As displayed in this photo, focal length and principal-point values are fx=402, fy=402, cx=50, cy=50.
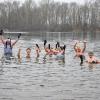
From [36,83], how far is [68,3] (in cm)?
14554

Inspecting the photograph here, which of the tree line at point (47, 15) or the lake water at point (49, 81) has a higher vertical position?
the tree line at point (47, 15)

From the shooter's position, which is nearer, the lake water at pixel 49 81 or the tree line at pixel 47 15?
the lake water at pixel 49 81

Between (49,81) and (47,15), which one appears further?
(47,15)

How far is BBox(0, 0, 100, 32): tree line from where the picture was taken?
473 feet

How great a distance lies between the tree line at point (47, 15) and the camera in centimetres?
14425

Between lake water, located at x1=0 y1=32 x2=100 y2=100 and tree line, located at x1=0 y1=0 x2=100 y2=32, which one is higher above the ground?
tree line, located at x1=0 y1=0 x2=100 y2=32

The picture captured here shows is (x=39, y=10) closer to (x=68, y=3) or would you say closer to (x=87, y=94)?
(x=68, y=3)

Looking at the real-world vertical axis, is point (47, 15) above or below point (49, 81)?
above

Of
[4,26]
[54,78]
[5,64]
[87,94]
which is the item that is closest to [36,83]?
[54,78]

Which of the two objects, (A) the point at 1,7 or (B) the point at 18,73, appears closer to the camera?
(B) the point at 18,73

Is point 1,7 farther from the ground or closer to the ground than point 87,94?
farther from the ground

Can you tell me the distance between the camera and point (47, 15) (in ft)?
515

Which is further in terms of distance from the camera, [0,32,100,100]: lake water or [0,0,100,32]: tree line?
[0,0,100,32]: tree line

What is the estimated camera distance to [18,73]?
23.8 meters
